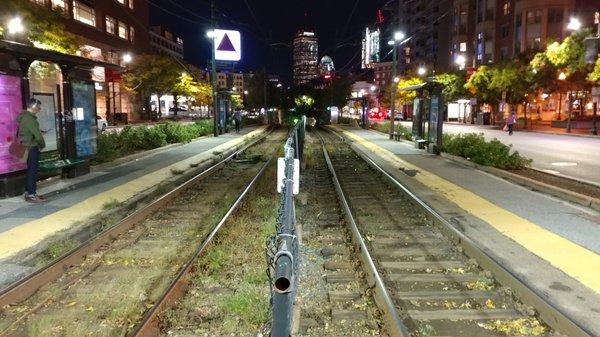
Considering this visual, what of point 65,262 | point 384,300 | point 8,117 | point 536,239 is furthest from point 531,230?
point 8,117

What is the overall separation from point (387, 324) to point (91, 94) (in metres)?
13.2

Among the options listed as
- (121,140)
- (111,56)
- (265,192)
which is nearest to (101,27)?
(111,56)

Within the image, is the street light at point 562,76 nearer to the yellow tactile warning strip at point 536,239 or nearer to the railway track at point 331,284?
the yellow tactile warning strip at point 536,239

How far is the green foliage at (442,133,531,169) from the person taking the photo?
17172 mm

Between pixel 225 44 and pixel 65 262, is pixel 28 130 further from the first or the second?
pixel 225 44

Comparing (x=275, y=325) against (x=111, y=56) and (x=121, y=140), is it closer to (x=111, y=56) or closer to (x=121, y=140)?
(x=121, y=140)

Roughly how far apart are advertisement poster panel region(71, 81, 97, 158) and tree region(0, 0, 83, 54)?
314 inches

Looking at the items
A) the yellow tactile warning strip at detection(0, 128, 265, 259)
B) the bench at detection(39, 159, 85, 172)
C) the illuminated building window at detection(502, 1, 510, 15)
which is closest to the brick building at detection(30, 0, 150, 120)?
the bench at detection(39, 159, 85, 172)

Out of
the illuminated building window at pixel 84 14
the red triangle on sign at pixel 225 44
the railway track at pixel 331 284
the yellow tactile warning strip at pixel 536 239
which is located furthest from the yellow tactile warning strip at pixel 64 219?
the illuminated building window at pixel 84 14

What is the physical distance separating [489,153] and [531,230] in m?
9.38

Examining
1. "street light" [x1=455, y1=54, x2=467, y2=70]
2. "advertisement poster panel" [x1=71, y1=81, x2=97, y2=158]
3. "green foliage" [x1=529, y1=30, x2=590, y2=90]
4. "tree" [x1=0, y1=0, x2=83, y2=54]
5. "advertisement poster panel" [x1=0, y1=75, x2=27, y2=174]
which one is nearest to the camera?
"advertisement poster panel" [x1=0, y1=75, x2=27, y2=174]

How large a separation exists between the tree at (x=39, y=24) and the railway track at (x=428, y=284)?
60.6ft

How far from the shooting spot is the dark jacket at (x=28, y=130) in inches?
428

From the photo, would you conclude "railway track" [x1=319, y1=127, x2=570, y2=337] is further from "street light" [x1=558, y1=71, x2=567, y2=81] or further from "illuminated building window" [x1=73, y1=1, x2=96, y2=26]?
"illuminated building window" [x1=73, y1=1, x2=96, y2=26]
